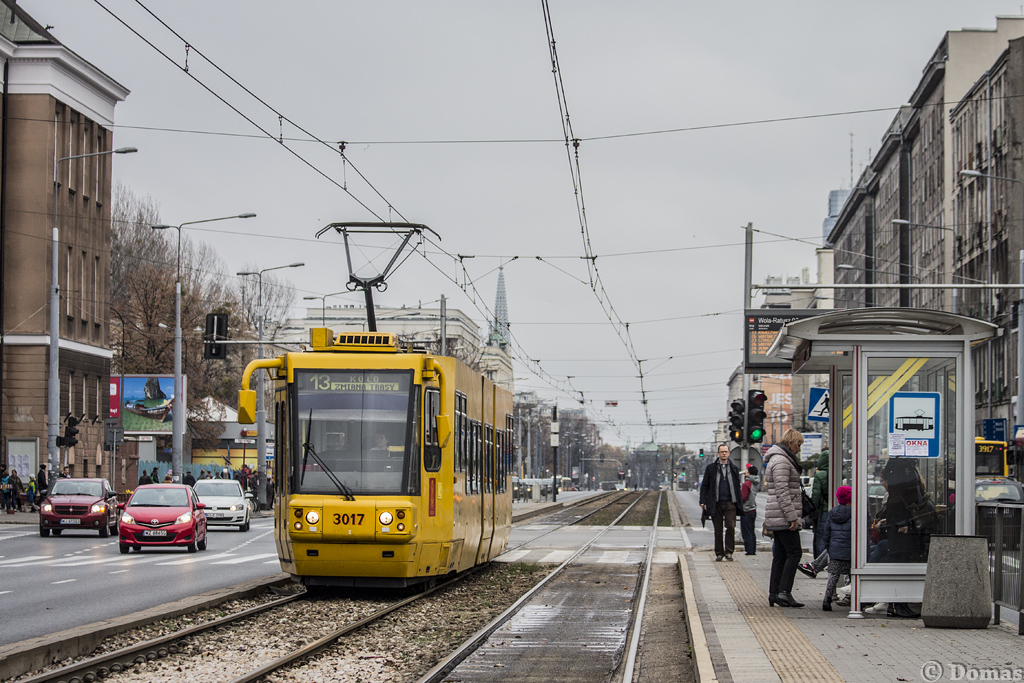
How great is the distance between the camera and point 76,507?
33.8 metres

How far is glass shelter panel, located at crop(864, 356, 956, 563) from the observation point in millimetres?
13086

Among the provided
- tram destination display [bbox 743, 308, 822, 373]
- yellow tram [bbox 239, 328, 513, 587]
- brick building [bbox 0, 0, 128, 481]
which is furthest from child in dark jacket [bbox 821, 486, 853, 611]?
brick building [bbox 0, 0, 128, 481]

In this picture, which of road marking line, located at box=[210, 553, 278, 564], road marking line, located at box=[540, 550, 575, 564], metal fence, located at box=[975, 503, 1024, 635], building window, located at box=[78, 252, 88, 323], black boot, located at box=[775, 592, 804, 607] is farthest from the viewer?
building window, located at box=[78, 252, 88, 323]

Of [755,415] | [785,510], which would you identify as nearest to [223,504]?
[755,415]

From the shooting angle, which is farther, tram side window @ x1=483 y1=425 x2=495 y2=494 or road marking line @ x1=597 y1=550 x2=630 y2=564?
road marking line @ x1=597 y1=550 x2=630 y2=564

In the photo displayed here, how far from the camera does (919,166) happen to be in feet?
253

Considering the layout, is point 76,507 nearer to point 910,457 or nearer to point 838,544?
point 838,544

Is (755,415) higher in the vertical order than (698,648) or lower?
higher

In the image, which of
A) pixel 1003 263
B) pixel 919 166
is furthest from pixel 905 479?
pixel 919 166

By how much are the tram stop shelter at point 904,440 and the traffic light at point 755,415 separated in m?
12.2

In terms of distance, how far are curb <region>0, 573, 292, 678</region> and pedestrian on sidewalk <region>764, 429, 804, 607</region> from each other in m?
6.18

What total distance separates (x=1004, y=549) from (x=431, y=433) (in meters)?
6.89

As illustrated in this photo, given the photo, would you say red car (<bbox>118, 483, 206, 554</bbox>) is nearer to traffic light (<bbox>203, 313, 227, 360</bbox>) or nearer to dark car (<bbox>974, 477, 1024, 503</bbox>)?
traffic light (<bbox>203, 313, 227, 360</bbox>)

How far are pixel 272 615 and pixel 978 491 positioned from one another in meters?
17.6
